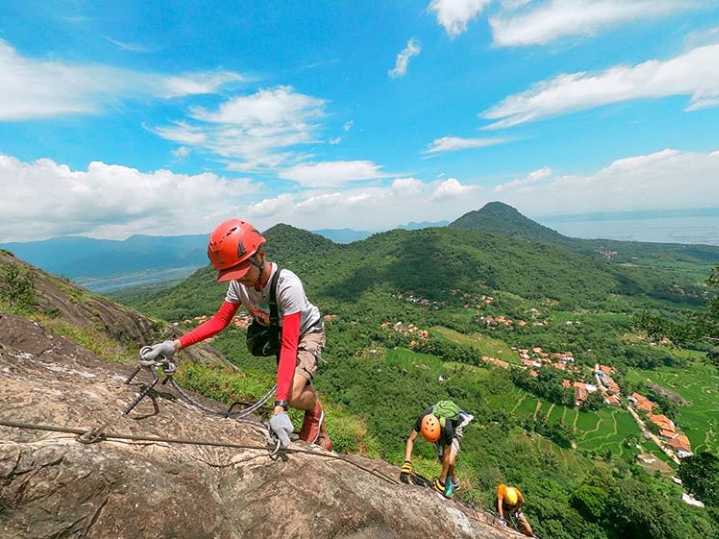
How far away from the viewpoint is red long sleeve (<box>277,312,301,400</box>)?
2.95 m

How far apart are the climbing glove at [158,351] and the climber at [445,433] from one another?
3734mm

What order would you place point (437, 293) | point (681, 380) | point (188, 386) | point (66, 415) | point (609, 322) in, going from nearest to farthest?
point (66, 415)
point (188, 386)
point (681, 380)
point (609, 322)
point (437, 293)

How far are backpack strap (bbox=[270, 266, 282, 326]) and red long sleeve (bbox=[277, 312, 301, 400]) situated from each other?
236mm

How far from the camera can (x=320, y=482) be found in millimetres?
2975

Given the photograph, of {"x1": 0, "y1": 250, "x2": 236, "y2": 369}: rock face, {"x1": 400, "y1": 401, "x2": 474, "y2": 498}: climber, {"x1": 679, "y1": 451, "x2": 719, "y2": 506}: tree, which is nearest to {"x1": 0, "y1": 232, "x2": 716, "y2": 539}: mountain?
{"x1": 0, "y1": 250, "x2": 236, "y2": 369}: rock face

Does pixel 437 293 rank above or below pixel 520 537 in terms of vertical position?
below

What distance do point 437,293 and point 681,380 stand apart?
65.0 metres

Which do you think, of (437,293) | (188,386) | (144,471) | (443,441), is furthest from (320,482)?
(437,293)

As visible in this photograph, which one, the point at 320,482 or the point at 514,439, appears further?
the point at 514,439

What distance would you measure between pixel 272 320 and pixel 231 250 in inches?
36.8

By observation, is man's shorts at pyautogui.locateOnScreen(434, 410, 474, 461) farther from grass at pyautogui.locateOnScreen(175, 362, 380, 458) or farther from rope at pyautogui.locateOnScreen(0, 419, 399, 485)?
rope at pyautogui.locateOnScreen(0, 419, 399, 485)

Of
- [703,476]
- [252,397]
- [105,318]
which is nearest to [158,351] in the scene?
[252,397]

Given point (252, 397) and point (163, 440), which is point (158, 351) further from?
point (252, 397)

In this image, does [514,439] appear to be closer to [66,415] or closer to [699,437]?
[699,437]
